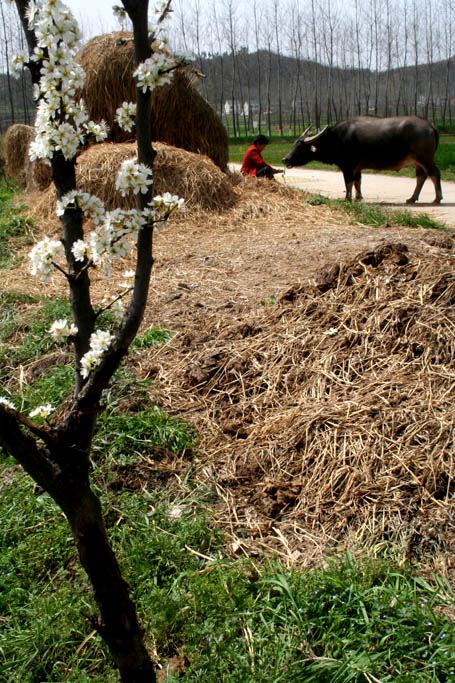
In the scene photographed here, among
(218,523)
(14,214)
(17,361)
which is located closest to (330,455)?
(218,523)

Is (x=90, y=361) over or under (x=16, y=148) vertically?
under

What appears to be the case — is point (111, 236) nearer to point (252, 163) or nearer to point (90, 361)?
point (90, 361)

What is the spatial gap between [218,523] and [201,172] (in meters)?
7.10

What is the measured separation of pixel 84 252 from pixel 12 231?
23.1 feet

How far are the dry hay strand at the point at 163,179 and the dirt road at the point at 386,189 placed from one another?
212 cm

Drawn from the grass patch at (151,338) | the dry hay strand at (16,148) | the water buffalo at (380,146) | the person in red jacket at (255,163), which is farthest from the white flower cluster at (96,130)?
the dry hay strand at (16,148)

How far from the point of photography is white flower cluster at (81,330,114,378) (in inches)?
65.5

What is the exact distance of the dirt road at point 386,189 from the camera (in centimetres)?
1009

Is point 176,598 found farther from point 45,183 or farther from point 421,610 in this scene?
point 45,183

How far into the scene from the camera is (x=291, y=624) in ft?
7.03

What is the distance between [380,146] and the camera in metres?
11.4

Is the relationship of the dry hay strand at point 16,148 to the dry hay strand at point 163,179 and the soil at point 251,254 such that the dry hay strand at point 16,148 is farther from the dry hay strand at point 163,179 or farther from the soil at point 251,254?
the soil at point 251,254

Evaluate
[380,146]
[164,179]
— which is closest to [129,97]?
[164,179]

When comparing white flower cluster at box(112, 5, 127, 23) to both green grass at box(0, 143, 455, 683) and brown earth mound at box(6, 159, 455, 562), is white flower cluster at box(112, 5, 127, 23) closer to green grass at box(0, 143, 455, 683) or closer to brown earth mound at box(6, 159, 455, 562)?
green grass at box(0, 143, 455, 683)
